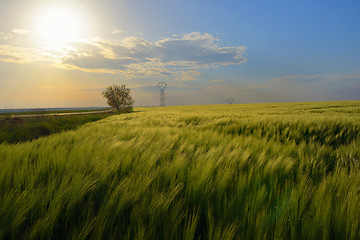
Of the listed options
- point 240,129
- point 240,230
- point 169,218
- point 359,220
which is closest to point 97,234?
point 169,218

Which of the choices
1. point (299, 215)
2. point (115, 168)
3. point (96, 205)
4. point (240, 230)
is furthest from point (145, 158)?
point (299, 215)

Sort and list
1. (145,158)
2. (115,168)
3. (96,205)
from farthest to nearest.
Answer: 1. (145,158)
2. (115,168)
3. (96,205)

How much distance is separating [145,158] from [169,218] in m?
0.82

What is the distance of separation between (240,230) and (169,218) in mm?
301

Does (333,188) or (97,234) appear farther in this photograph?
(333,188)

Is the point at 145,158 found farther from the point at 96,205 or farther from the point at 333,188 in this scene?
the point at 333,188

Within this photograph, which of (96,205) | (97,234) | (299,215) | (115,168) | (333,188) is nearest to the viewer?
(97,234)

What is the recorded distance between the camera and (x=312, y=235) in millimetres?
653

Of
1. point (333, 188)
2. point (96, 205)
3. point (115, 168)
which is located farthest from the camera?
point (115, 168)

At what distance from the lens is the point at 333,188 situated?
103 cm

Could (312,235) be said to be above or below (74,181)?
below

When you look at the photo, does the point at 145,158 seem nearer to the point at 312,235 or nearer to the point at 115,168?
the point at 115,168

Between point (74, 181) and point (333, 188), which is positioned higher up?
point (74, 181)

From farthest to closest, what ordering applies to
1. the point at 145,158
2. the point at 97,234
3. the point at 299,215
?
the point at 145,158, the point at 299,215, the point at 97,234
